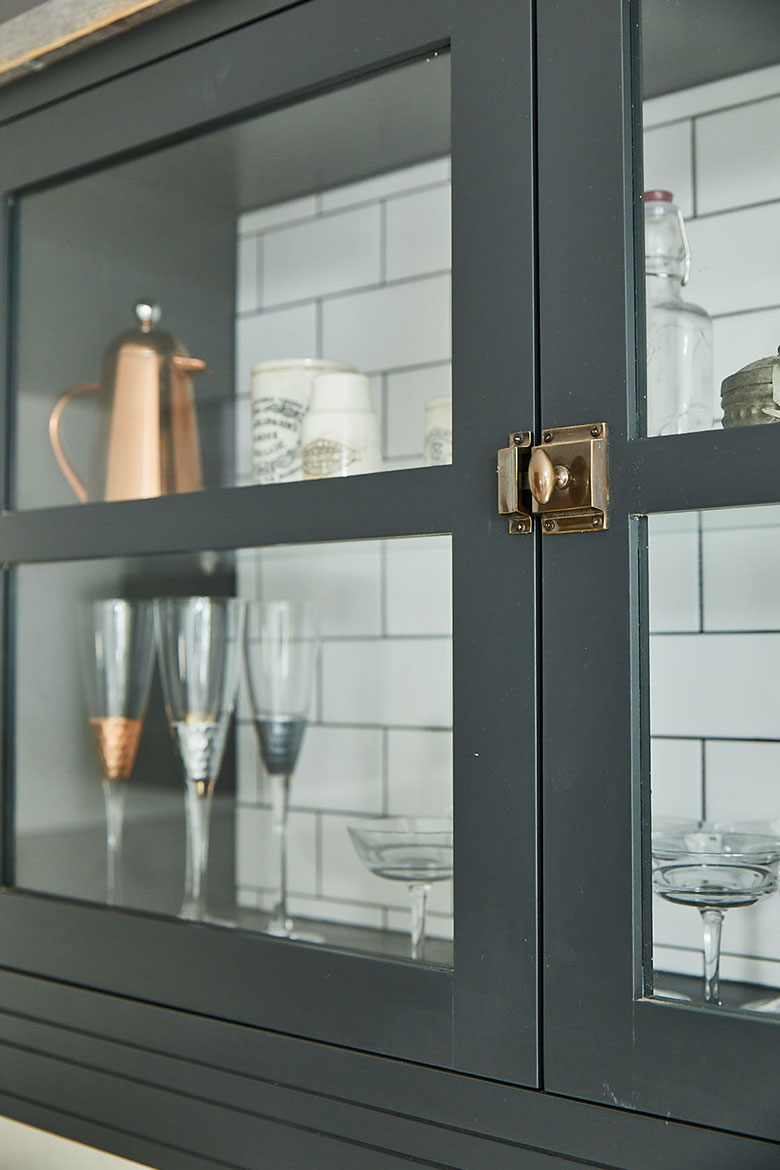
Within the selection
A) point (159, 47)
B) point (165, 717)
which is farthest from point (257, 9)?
point (165, 717)

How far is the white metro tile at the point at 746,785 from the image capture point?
69 cm

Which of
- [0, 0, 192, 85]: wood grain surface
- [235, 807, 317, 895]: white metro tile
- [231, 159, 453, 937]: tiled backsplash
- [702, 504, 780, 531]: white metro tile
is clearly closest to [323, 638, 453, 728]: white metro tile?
[231, 159, 453, 937]: tiled backsplash

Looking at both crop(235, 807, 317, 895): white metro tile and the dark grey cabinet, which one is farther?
crop(235, 807, 317, 895): white metro tile

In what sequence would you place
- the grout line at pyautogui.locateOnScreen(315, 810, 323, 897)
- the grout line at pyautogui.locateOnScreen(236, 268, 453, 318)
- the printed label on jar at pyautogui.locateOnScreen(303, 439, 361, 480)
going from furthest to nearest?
the grout line at pyautogui.locateOnScreen(315, 810, 323, 897)
the grout line at pyautogui.locateOnScreen(236, 268, 453, 318)
the printed label on jar at pyautogui.locateOnScreen(303, 439, 361, 480)

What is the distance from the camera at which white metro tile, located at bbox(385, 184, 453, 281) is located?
856 millimetres

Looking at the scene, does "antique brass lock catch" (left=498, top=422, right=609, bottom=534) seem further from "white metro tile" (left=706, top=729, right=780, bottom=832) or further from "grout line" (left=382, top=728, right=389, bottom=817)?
"grout line" (left=382, top=728, right=389, bottom=817)

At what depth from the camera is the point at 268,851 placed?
109 cm

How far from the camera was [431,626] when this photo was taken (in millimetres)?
929

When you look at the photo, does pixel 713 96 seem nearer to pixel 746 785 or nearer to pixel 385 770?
pixel 746 785

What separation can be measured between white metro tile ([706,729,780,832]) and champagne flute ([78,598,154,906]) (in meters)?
0.48

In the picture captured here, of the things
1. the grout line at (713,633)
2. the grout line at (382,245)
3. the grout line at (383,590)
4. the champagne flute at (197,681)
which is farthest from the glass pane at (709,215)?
the champagne flute at (197,681)

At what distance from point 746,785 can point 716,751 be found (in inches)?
2.3

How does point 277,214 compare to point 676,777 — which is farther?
point 277,214

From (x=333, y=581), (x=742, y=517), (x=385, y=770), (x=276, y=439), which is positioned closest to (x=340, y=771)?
(x=385, y=770)
